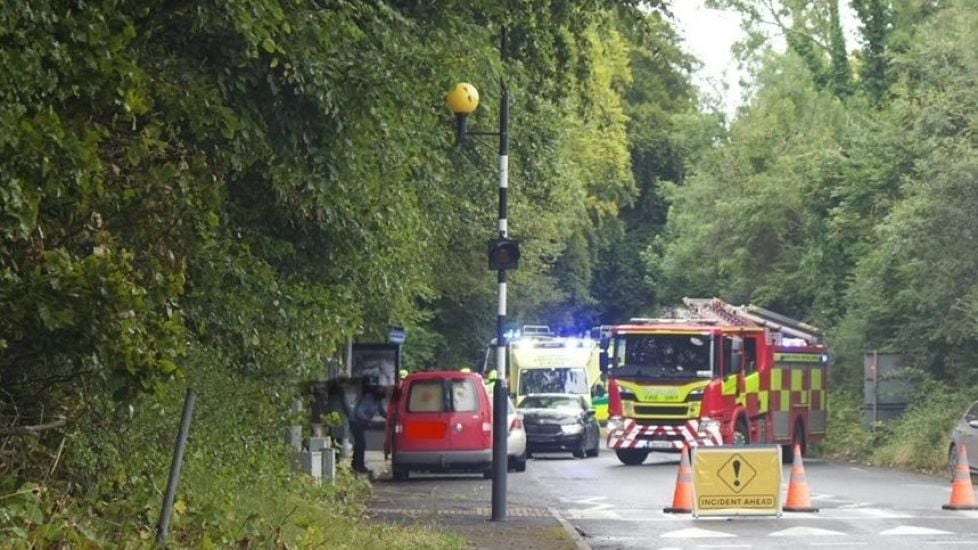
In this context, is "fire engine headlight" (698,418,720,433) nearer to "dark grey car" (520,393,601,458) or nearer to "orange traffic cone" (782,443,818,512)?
"dark grey car" (520,393,601,458)

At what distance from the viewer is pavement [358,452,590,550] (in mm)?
16875

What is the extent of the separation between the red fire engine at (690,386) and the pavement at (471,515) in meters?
5.65

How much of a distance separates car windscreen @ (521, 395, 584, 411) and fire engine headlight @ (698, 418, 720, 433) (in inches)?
258

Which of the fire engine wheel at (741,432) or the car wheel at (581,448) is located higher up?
the fire engine wheel at (741,432)

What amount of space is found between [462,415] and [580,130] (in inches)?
812

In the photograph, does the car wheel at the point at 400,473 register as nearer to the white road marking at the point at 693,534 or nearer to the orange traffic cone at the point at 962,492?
the orange traffic cone at the point at 962,492

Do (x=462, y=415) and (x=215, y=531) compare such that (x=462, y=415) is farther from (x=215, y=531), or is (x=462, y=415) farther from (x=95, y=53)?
(x=95, y=53)

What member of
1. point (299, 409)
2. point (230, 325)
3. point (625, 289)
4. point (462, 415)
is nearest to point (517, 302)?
point (625, 289)

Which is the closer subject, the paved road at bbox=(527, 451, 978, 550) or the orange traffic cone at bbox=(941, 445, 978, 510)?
the paved road at bbox=(527, 451, 978, 550)

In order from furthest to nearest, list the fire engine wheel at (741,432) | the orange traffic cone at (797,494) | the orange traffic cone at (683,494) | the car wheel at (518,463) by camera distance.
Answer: the fire engine wheel at (741,432)
the car wheel at (518,463)
the orange traffic cone at (797,494)
the orange traffic cone at (683,494)

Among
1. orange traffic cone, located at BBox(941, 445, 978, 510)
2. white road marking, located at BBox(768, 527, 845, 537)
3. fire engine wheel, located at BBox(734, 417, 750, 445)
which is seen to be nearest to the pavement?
white road marking, located at BBox(768, 527, 845, 537)

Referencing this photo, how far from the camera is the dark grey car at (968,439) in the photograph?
92.4 feet

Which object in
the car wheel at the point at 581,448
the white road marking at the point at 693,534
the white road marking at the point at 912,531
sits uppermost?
the car wheel at the point at 581,448

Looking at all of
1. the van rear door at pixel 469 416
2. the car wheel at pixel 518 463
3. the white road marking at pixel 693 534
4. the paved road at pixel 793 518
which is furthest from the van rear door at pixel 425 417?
the white road marking at pixel 693 534
